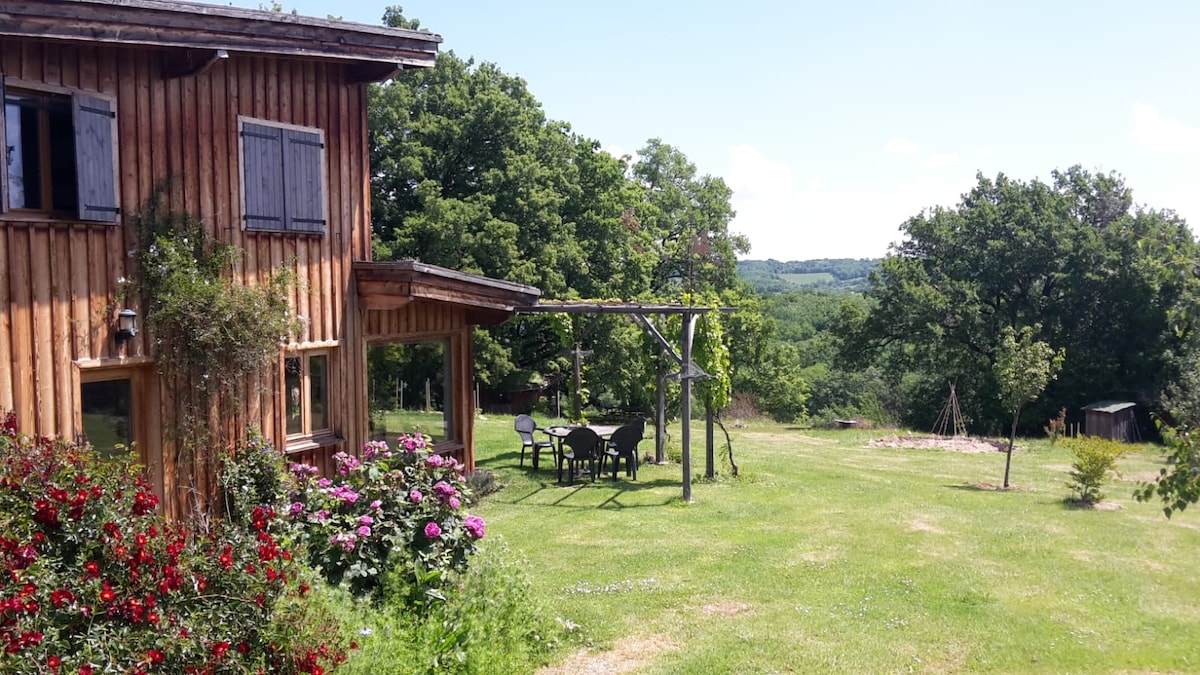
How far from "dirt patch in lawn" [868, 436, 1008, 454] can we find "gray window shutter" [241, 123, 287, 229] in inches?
863

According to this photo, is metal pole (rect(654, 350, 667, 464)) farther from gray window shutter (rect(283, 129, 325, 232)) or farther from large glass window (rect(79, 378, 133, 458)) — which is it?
large glass window (rect(79, 378, 133, 458))

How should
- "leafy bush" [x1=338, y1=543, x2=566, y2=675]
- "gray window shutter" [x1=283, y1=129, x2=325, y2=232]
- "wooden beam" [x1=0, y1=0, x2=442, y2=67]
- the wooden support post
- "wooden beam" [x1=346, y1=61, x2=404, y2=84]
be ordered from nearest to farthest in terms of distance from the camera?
"leafy bush" [x1=338, y1=543, x2=566, y2=675]
"wooden beam" [x1=0, y1=0, x2=442, y2=67]
"gray window shutter" [x1=283, y1=129, x2=325, y2=232]
"wooden beam" [x1=346, y1=61, x2=404, y2=84]
the wooden support post

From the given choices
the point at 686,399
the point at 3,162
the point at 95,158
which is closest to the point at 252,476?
the point at 95,158

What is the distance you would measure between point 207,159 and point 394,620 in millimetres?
4411

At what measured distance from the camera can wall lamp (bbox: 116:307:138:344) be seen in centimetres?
700

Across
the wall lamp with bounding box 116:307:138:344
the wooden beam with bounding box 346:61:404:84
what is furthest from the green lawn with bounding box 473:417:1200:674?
the wooden beam with bounding box 346:61:404:84

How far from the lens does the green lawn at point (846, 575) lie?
719 centimetres

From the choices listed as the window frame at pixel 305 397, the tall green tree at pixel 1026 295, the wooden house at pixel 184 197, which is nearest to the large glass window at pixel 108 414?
the wooden house at pixel 184 197

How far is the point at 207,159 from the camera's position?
779 centimetres

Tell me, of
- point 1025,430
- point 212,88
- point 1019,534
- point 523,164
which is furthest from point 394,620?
point 1025,430

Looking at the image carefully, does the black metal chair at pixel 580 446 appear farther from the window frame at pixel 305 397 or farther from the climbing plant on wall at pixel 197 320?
the climbing plant on wall at pixel 197 320

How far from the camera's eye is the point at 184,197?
7566 millimetres

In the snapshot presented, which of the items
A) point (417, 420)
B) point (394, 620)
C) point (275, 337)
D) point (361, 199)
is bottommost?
point (394, 620)

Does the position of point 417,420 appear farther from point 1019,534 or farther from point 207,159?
point 1019,534
